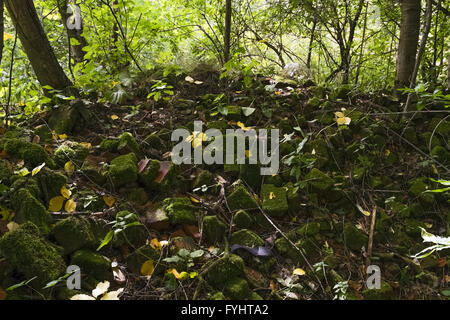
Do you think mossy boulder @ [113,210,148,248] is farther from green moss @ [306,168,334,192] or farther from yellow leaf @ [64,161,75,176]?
green moss @ [306,168,334,192]

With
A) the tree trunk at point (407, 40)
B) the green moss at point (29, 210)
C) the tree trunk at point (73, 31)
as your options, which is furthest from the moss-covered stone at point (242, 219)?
the tree trunk at point (73, 31)

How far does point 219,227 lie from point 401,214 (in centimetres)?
159

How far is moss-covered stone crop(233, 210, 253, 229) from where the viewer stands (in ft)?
7.93

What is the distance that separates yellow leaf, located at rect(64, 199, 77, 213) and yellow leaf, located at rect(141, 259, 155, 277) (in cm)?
62

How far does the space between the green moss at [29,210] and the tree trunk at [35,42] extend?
5.35 feet

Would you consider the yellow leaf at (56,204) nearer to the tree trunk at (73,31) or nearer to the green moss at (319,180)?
the green moss at (319,180)

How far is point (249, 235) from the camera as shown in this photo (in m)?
2.27

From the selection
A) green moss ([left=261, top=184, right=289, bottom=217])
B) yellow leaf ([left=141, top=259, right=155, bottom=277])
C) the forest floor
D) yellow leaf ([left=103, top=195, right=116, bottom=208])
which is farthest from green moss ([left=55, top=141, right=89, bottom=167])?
green moss ([left=261, top=184, right=289, bottom=217])

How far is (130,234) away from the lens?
211 cm

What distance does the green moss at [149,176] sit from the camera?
2.53 metres

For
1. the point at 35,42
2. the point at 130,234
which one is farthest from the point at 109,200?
the point at 35,42

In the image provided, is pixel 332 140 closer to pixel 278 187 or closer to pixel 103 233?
pixel 278 187
